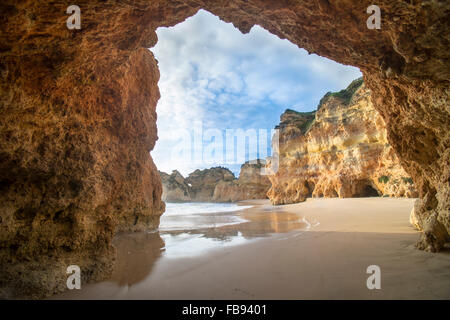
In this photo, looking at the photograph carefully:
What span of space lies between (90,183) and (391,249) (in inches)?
213

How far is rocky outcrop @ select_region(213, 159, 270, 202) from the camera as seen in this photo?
48.2 metres

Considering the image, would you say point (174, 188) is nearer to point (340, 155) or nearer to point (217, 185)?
point (217, 185)

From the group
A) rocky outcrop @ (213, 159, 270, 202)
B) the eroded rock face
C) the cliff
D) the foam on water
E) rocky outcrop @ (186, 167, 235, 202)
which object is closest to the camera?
the eroded rock face

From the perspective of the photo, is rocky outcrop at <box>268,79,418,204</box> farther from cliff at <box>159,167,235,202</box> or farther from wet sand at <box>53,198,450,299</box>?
cliff at <box>159,167,235,202</box>

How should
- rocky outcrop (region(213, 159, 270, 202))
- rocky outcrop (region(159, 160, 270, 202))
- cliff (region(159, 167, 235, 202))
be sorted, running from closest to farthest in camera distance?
rocky outcrop (region(213, 159, 270, 202)) < rocky outcrop (region(159, 160, 270, 202)) < cliff (region(159, 167, 235, 202))

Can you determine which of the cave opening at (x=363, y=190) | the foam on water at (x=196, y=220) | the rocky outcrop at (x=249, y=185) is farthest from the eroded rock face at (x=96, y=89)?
the rocky outcrop at (x=249, y=185)

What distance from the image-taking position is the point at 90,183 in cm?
329

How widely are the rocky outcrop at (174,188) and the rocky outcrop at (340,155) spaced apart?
37004 millimetres

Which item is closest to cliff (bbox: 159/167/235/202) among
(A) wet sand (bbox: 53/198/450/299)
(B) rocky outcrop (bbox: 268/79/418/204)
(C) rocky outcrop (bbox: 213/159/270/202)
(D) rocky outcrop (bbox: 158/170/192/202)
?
(D) rocky outcrop (bbox: 158/170/192/202)

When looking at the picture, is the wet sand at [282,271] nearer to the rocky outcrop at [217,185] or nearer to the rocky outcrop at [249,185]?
the rocky outcrop at [249,185]

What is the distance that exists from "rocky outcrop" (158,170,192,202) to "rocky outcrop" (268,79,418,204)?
37.0 metres
